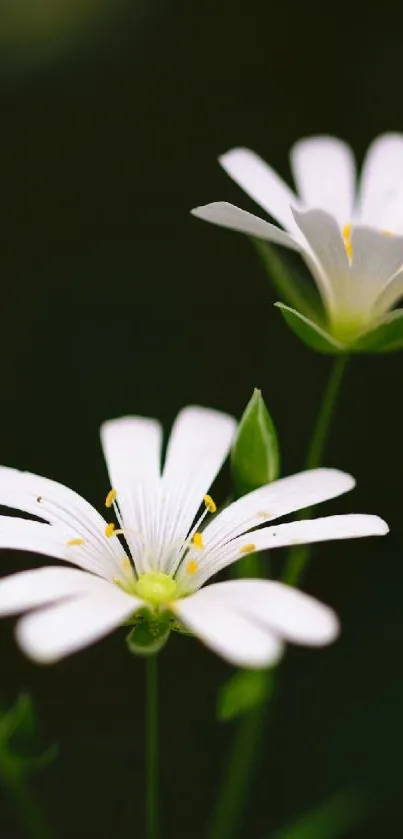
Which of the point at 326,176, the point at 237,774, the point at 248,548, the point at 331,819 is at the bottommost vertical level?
the point at 331,819

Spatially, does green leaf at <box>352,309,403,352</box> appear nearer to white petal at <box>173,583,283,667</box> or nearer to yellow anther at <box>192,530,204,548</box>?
yellow anther at <box>192,530,204,548</box>

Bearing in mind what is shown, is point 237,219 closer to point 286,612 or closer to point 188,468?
point 188,468

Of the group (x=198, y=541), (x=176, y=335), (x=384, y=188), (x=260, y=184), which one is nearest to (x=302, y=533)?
(x=198, y=541)

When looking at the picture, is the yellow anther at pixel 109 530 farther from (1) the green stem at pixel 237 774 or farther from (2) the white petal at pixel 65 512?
(1) the green stem at pixel 237 774

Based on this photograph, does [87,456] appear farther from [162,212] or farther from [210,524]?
[210,524]

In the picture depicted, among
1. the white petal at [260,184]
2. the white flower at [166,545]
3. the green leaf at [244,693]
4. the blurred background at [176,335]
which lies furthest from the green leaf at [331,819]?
the white petal at [260,184]

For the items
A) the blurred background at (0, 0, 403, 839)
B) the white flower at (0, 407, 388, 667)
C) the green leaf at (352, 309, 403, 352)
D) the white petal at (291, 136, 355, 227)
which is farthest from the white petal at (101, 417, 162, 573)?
the blurred background at (0, 0, 403, 839)
